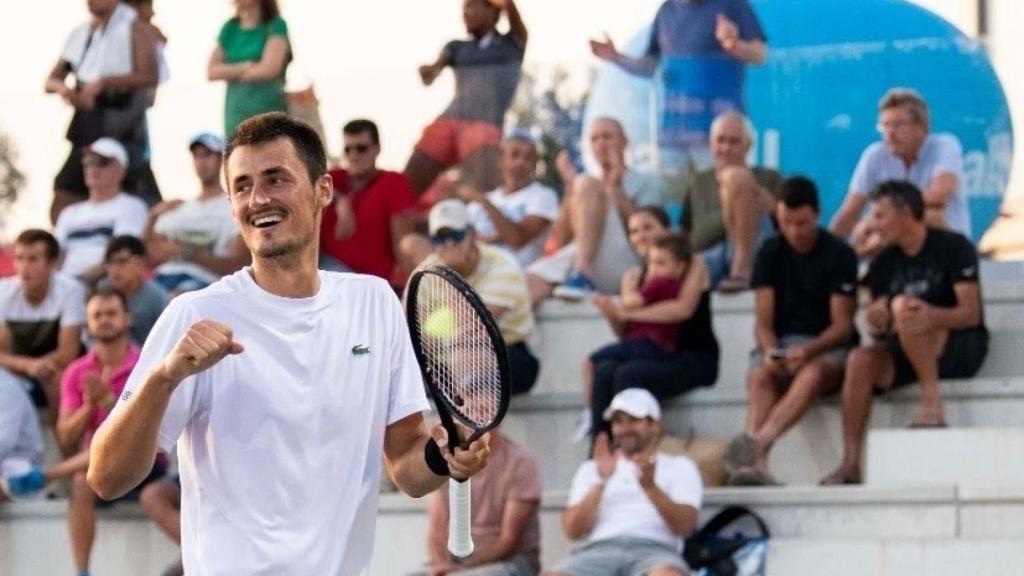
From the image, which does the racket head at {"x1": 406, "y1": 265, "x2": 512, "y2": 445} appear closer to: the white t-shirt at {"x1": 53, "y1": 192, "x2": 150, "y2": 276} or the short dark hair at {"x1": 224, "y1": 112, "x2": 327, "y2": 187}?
the short dark hair at {"x1": 224, "y1": 112, "x2": 327, "y2": 187}

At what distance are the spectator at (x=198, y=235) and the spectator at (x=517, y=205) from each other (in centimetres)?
128

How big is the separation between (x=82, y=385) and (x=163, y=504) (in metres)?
0.72

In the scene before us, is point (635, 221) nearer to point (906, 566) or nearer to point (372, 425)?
point (906, 566)

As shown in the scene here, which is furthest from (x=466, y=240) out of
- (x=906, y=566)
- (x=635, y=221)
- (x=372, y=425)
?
(x=372, y=425)

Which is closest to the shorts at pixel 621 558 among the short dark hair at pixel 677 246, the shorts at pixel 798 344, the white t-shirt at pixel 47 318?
the shorts at pixel 798 344

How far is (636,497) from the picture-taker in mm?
10383

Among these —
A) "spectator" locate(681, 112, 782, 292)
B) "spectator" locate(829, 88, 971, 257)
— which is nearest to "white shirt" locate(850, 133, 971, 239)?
"spectator" locate(829, 88, 971, 257)

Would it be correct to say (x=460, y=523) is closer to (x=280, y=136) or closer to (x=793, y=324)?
(x=280, y=136)

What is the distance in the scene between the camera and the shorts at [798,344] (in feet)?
36.1

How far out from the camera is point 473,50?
12609 mm

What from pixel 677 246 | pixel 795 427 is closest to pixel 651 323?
pixel 677 246

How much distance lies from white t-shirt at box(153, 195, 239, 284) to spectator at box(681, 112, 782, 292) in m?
2.51

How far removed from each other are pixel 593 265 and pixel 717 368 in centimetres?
119

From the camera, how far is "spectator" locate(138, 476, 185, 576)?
11.6 m
